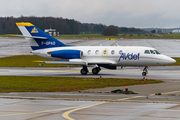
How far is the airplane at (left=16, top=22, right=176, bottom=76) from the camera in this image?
36906 mm

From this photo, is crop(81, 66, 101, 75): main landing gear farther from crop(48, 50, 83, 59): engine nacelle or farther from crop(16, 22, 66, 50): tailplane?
crop(16, 22, 66, 50): tailplane

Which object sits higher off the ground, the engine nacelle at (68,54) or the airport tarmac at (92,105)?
the engine nacelle at (68,54)

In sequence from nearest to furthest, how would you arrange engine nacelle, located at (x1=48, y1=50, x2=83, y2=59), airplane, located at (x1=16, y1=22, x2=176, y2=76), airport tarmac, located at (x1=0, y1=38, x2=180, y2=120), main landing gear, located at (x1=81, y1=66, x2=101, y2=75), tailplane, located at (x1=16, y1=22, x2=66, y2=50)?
airport tarmac, located at (x1=0, y1=38, x2=180, y2=120) < airplane, located at (x1=16, y1=22, x2=176, y2=76) < main landing gear, located at (x1=81, y1=66, x2=101, y2=75) < engine nacelle, located at (x1=48, y1=50, x2=83, y2=59) < tailplane, located at (x1=16, y1=22, x2=66, y2=50)

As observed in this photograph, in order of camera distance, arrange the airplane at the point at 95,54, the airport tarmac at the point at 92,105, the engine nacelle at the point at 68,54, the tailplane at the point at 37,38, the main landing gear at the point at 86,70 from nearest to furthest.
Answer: the airport tarmac at the point at 92,105 < the airplane at the point at 95,54 < the main landing gear at the point at 86,70 < the engine nacelle at the point at 68,54 < the tailplane at the point at 37,38

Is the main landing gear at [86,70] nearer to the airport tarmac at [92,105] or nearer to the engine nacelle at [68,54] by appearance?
the engine nacelle at [68,54]

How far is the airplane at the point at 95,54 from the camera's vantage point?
36906 mm

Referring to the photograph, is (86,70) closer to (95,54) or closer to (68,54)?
(95,54)

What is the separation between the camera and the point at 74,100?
1964 centimetres

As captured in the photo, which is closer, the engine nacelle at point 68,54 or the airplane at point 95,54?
the airplane at point 95,54

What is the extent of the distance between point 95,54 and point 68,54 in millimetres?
3271

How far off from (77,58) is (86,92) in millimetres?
15419

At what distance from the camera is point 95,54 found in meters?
38.1

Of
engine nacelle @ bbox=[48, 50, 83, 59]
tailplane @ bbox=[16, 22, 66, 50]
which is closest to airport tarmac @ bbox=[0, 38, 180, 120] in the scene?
engine nacelle @ bbox=[48, 50, 83, 59]

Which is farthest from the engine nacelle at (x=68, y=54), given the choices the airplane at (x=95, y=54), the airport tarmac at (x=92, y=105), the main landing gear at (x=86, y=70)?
the airport tarmac at (x=92, y=105)
